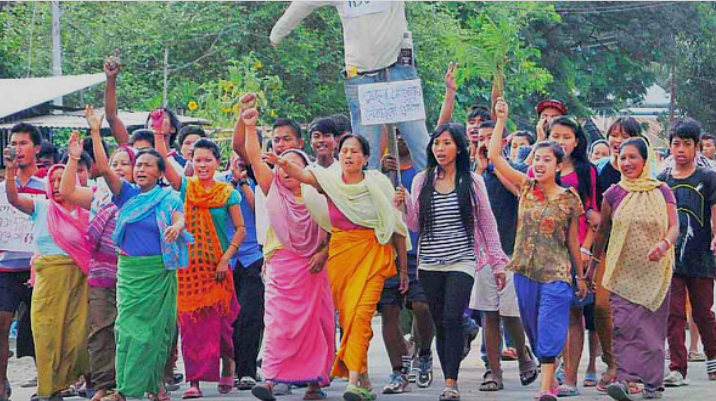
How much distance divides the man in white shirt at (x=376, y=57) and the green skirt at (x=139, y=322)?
2.10 m

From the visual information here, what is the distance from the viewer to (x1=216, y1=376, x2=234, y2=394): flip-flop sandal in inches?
397

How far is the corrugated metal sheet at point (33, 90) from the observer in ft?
55.6

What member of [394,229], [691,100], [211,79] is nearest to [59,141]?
[211,79]

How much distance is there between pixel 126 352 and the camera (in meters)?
9.10

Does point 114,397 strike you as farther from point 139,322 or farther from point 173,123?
point 173,123

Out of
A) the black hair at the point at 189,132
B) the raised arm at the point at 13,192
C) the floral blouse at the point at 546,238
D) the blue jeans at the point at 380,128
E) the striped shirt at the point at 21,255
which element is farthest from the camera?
the black hair at the point at 189,132

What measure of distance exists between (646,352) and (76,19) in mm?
22817

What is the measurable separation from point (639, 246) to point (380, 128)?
2.27 metres

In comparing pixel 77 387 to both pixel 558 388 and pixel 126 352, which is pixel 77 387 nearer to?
pixel 126 352

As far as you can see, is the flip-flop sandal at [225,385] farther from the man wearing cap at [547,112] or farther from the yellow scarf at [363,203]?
the man wearing cap at [547,112]

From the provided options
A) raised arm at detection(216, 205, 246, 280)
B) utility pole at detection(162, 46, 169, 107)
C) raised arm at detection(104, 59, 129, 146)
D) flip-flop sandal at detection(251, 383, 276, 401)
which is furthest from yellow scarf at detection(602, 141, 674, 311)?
utility pole at detection(162, 46, 169, 107)

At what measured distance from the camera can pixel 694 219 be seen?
10281 millimetres

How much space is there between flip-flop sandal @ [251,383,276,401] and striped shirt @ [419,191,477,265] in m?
1.36

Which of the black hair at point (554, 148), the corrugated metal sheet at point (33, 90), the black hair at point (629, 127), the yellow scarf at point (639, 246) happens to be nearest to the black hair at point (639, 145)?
the yellow scarf at point (639, 246)
